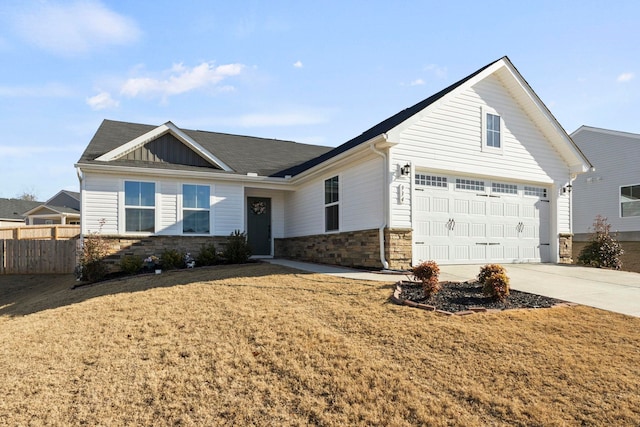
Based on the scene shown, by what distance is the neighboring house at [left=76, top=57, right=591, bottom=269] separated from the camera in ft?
33.1

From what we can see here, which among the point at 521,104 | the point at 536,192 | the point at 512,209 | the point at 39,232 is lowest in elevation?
the point at 39,232

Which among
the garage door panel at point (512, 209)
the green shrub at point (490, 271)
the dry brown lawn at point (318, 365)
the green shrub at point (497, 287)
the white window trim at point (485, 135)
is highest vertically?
the white window trim at point (485, 135)

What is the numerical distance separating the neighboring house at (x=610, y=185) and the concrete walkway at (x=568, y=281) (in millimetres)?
10732

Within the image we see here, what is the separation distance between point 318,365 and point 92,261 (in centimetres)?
905

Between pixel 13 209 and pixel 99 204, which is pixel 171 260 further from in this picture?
pixel 13 209

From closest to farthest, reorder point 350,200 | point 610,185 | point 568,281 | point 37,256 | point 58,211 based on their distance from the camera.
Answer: point 568,281, point 350,200, point 37,256, point 610,185, point 58,211

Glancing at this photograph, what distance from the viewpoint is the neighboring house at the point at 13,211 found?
3656 centimetres

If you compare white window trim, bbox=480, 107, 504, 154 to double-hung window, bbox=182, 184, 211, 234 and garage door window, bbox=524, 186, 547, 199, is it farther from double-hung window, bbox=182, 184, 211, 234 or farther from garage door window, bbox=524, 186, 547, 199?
double-hung window, bbox=182, 184, 211, 234

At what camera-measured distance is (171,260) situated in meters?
11.6

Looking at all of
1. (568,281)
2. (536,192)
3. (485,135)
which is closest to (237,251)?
(485,135)

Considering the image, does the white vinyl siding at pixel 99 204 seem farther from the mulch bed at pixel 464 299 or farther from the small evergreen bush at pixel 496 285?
the small evergreen bush at pixel 496 285

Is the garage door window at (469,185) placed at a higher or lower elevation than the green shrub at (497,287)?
higher

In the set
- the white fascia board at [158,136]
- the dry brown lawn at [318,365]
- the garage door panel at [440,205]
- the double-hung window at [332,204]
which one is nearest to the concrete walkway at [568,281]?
the dry brown lawn at [318,365]

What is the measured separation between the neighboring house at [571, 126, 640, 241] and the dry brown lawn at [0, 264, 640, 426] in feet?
56.0
